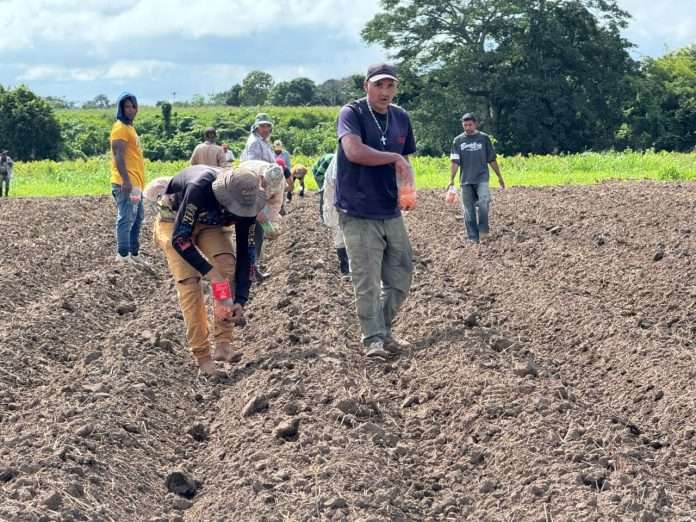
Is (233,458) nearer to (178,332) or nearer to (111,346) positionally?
(111,346)

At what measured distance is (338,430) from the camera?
217 inches

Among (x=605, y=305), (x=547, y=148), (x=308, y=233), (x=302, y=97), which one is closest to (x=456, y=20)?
(x=547, y=148)

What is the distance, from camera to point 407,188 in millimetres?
7293

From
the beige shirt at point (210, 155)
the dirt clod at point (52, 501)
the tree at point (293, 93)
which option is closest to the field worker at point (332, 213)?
the beige shirt at point (210, 155)

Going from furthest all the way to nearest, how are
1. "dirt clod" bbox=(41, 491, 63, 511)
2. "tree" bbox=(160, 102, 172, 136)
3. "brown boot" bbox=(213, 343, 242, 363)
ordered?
"tree" bbox=(160, 102, 172, 136) → "brown boot" bbox=(213, 343, 242, 363) → "dirt clod" bbox=(41, 491, 63, 511)

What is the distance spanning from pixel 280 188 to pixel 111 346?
204 centimetres

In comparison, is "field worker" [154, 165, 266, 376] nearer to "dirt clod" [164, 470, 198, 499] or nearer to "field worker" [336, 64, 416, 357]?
"field worker" [336, 64, 416, 357]

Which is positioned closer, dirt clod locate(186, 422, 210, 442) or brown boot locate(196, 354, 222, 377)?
dirt clod locate(186, 422, 210, 442)

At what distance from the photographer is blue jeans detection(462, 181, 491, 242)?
12945 mm

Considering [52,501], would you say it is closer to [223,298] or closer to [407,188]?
[223,298]

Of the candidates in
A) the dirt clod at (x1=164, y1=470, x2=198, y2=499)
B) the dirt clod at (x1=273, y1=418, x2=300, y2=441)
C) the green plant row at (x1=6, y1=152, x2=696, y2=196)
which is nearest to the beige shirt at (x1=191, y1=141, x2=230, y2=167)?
the dirt clod at (x1=273, y1=418, x2=300, y2=441)

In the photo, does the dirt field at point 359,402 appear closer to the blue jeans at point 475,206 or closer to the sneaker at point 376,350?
the sneaker at point 376,350

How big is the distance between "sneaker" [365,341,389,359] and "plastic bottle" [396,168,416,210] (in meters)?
0.99

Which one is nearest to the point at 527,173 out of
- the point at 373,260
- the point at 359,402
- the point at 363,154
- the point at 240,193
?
the point at 373,260
